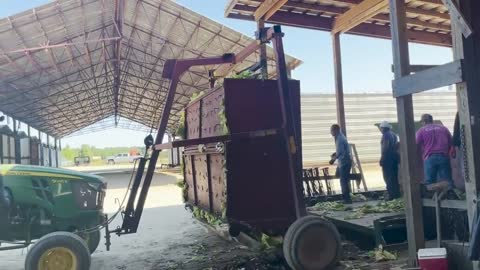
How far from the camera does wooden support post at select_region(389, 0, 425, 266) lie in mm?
4879

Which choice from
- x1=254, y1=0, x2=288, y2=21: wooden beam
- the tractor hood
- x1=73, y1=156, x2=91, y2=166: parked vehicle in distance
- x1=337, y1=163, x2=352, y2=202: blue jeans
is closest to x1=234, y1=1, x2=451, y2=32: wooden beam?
x1=254, y1=0, x2=288, y2=21: wooden beam

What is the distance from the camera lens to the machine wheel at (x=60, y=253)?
5.44 m

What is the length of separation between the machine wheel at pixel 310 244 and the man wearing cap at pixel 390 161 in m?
3.68

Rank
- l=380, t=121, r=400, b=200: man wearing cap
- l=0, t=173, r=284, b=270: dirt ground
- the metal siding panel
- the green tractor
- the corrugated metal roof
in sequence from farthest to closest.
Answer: the metal siding panel → the corrugated metal roof → l=380, t=121, r=400, b=200: man wearing cap → l=0, t=173, r=284, b=270: dirt ground → the green tractor

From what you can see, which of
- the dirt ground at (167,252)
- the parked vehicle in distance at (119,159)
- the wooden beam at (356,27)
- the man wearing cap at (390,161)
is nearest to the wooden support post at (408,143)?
the dirt ground at (167,252)

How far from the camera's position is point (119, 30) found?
20391 millimetres

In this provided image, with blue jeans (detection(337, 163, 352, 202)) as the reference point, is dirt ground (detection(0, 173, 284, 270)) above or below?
below

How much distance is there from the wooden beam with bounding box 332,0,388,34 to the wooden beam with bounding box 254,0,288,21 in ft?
6.06

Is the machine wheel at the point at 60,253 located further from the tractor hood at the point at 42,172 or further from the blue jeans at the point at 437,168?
the blue jeans at the point at 437,168

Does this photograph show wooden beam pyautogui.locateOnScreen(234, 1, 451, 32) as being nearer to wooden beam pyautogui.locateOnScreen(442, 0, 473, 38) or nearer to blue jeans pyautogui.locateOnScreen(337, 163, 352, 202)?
blue jeans pyautogui.locateOnScreen(337, 163, 352, 202)

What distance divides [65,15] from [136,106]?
24962 millimetres

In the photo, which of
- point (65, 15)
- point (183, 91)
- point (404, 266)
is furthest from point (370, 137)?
point (404, 266)

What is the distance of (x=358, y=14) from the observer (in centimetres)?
981

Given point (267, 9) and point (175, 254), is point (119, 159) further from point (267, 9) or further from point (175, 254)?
point (175, 254)
